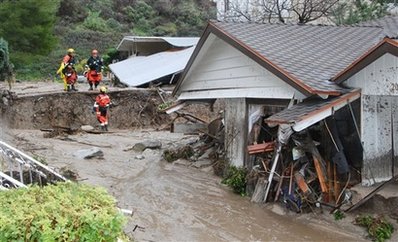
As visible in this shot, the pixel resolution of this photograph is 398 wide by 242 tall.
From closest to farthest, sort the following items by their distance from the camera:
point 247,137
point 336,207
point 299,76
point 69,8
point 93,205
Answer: point 93,205, point 336,207, point 299,76, point 247,137, point 69,8

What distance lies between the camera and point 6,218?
4418mm

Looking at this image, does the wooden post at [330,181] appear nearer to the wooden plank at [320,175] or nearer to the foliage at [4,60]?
the wooden plank at [320,175]

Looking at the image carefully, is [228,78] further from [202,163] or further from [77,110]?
[77,110]

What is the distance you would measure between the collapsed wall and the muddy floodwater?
389 centimetres

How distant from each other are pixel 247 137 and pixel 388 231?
430cm

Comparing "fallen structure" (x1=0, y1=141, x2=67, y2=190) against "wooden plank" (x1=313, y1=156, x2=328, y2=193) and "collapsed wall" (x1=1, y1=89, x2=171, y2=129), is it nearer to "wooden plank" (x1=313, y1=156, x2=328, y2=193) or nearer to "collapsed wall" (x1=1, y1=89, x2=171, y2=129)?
"wooden plank" (x1=313, y1=156, x2=328, y2=193)

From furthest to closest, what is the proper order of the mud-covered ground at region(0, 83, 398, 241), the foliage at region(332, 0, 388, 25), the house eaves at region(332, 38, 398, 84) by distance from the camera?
the foliage at region(332, 0, 388, 25)
the mud-covered ground at region(0, 83, 398, 241)
the house eaves at region(332, 38, 398, 84)

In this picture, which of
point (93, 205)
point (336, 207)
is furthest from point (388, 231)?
point (93, 205)

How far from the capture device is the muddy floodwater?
8.58 m

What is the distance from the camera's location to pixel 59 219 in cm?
449

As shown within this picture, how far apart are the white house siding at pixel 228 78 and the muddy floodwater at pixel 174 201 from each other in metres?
2.22

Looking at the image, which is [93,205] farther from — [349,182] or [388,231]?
[349,182]

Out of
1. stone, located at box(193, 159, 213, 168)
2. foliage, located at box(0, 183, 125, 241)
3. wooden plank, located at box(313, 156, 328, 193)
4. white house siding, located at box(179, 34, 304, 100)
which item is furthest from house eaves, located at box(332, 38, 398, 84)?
foliage, located at box(0, 183, 125, 241)

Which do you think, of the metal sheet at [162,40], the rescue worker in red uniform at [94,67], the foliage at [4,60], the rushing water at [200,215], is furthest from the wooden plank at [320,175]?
the metal sheet at [162,40]
